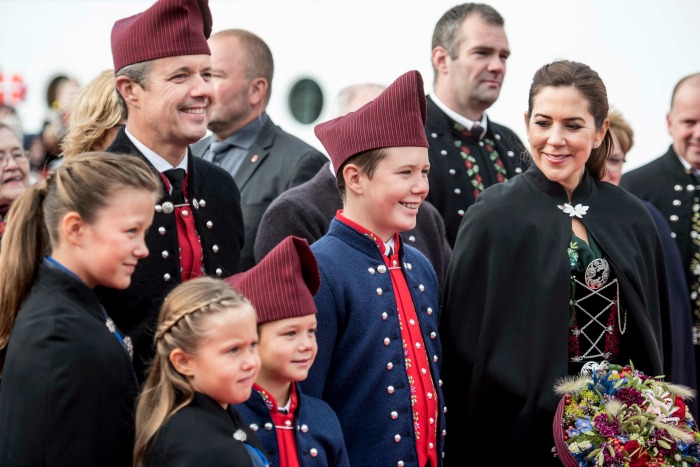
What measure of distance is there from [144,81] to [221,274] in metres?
0.67

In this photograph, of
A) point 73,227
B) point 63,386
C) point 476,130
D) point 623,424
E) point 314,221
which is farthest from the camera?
point 476,130

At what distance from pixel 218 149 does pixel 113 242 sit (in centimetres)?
301

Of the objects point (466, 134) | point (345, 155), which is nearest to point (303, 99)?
point (466, 134)

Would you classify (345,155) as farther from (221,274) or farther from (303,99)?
(303,99)

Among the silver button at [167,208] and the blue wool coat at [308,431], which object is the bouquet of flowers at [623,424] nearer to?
the blue wool coat at [308,431]

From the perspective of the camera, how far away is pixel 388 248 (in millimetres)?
3775

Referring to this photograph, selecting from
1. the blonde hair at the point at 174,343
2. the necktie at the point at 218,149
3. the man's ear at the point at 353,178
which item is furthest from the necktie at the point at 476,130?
the blonde hair at the point at 174,343

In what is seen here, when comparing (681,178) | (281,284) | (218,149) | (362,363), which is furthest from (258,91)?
(281,284)

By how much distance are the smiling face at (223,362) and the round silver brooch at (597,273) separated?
150 cm

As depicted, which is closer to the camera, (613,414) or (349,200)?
(613,414)

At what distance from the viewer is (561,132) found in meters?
4.04

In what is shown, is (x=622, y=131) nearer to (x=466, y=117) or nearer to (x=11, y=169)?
(x=466, y=117)

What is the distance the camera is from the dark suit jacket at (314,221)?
171 inches

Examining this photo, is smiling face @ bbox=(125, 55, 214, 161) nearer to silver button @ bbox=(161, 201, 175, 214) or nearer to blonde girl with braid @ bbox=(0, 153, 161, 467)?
silver button @ bbox=(161, 201, 175, 214)
